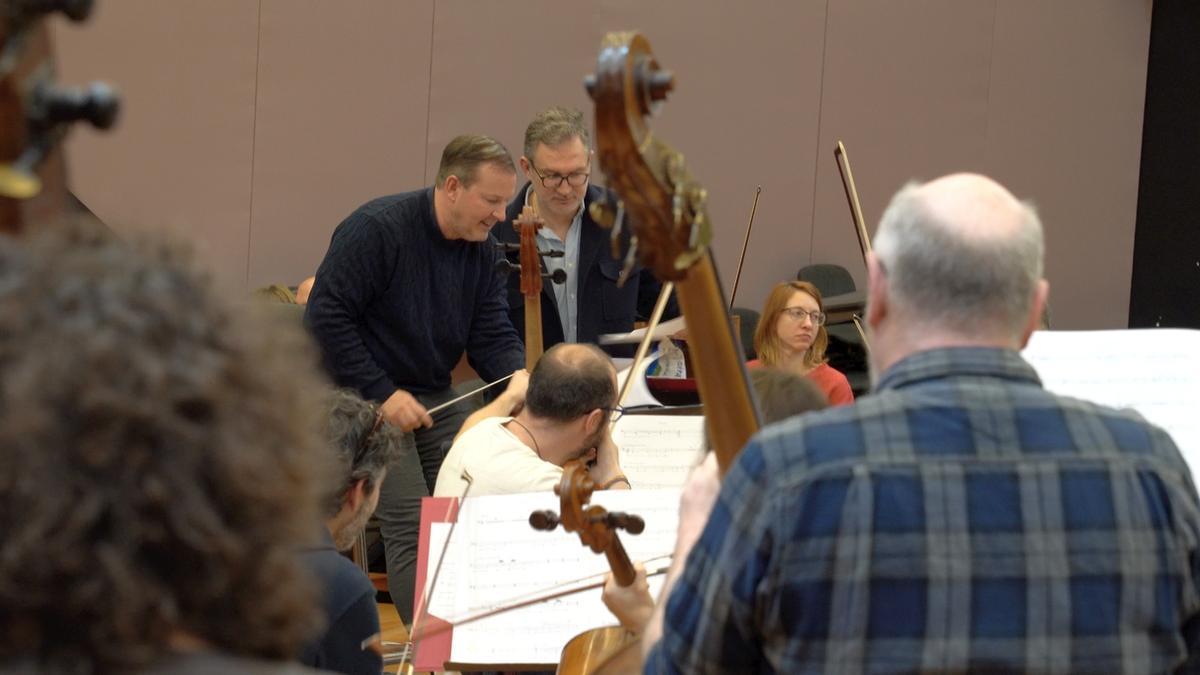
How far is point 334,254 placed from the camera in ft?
12.6

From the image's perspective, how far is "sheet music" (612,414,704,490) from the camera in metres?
3.20

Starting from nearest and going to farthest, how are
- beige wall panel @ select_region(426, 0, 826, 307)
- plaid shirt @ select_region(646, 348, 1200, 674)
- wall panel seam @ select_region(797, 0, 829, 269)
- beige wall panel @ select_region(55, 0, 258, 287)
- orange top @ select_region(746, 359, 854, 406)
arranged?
plaid shirt @ select_region(646, 348, 1200, 674) < orange top @ select_region(746, 359, 854, 406) < beige wall panel @ select_region(55, 0, 258, 287) < beige wall panel @ select_region(426, 0, 826, 307) < wall panel seam @ select_region(797, 0, 829, 269)

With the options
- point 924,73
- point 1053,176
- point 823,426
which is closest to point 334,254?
point 823,426

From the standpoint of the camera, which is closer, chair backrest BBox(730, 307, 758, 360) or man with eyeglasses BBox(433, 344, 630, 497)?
man with eyeglasses BBox(433, 344, 630, 497)

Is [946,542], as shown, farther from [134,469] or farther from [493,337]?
[493,337]

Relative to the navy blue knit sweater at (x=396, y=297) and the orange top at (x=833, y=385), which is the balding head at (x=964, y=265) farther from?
the orange top at (x=833, y=385)

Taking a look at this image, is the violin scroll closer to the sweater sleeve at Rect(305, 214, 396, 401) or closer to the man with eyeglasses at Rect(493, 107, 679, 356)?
the sweater sleeve at Rect(305, 214, 396, 401)

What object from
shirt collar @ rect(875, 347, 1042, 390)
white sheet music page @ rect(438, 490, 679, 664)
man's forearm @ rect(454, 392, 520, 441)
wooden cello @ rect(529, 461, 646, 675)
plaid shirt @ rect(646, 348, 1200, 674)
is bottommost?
white sheet music page @ rect(438, 490, 679, 664)

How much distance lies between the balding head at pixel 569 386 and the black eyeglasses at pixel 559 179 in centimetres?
117

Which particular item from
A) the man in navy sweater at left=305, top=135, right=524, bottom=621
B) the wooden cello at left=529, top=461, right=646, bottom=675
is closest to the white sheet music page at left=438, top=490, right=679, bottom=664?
the wooden cello at left=529, top=461, right=646, bottom=675

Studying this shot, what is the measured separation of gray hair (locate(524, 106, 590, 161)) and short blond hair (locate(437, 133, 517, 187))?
0.33 meters

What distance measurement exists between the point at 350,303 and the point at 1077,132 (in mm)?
5730

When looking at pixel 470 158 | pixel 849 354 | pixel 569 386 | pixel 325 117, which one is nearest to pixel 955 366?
pixel 569 386

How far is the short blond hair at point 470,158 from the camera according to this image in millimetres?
3809
